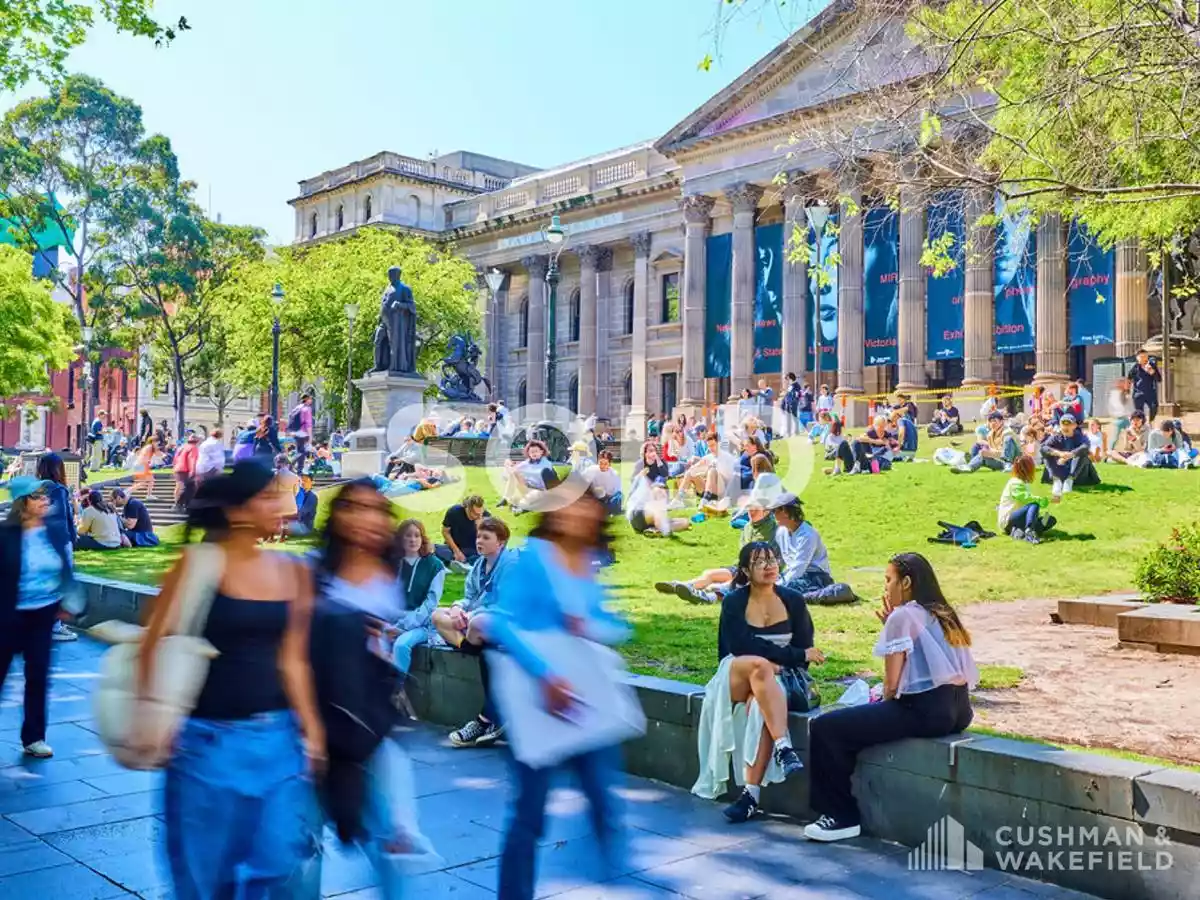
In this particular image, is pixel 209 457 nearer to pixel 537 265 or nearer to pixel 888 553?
pixel 888 553

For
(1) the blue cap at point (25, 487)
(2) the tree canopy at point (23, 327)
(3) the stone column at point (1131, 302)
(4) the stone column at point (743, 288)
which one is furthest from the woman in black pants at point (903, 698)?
(2) the tree canopy at point (23, 327)

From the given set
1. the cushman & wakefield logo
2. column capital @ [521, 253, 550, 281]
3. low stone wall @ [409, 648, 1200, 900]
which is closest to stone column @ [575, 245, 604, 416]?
column capital @ [521, 253, 550, 281]

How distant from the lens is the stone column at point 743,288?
43.5m

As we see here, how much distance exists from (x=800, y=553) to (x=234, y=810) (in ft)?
26.4

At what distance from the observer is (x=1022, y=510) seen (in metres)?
15.3

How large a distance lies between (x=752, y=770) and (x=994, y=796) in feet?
3.93

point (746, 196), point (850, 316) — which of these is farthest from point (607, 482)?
point (746, 196)

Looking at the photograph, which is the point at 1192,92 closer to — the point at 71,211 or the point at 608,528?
the point at 608,528

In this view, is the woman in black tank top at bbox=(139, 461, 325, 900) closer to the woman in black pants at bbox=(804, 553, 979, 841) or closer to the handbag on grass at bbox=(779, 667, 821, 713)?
the woman in black pants at bbox=(804, 553, 979, 841)

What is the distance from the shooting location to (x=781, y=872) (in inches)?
198

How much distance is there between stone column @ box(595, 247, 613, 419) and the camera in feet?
182

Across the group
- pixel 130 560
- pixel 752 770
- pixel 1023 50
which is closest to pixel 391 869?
pixel 752 770

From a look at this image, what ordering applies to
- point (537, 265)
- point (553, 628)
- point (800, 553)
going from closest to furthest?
point (553, 628)
point (800, 553)
point (537, 265)

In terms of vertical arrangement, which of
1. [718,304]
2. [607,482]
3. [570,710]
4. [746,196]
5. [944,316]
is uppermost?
[746,196]
